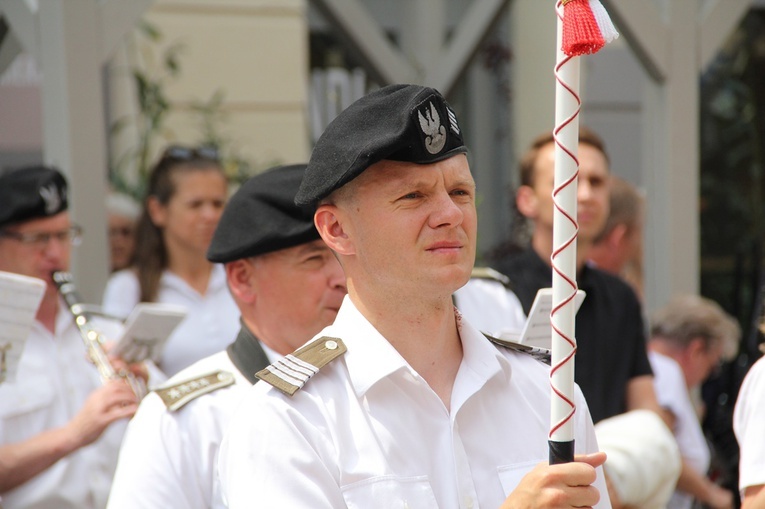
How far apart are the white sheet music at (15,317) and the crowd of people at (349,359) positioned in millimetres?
201

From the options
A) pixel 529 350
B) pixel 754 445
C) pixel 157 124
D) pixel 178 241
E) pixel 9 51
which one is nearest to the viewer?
pixel 529 350

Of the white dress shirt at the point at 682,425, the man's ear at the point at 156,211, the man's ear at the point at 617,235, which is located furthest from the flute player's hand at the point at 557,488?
the man's ear at the point at 617,235

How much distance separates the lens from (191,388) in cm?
244

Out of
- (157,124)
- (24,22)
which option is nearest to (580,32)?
(24,22)

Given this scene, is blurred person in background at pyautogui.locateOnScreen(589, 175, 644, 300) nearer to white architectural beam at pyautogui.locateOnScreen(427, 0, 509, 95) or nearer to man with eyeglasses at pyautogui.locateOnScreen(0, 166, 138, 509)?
white architectural beam at pyautogui.locateOnScreen(427, 0, 509, 95)

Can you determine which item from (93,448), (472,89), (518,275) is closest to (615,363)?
(518,275)

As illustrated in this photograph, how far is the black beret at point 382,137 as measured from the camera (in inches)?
68.4

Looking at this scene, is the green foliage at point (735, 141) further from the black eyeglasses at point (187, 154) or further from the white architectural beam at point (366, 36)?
the black eyeglasses at point (187, 154)

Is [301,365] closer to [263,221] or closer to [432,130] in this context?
[432,130]

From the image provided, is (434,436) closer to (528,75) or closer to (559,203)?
(559,203)

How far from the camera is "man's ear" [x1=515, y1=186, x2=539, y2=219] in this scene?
3758 millimetres

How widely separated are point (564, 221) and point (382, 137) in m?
0.34

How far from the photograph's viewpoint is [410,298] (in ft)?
5.83

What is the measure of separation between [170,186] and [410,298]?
2623mm
